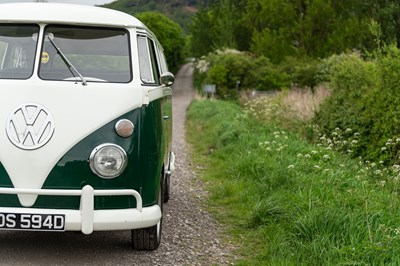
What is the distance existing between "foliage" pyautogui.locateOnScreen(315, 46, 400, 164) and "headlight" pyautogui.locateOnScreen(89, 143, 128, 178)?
5749 mm

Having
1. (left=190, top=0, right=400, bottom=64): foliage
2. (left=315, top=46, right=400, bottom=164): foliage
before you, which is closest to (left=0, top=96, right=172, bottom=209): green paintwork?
(left=315, top=46, right=400, bottom=164): foliage

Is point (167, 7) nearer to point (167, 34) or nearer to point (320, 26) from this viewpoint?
point (167, 34)

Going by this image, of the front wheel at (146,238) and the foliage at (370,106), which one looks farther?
the foliage at (370,106)

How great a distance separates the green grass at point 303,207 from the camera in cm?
468

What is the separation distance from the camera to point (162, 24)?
228ft

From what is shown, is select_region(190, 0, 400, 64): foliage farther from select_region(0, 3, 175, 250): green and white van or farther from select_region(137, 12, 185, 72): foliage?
select_region(0, 3, 175, 250): green and white van

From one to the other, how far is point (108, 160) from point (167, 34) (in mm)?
65747

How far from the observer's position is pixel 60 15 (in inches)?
194

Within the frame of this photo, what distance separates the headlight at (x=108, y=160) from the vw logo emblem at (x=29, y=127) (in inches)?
15.7

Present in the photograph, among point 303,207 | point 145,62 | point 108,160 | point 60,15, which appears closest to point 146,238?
point 108,160

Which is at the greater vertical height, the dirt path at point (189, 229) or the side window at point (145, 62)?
the side window at point (145, 62)

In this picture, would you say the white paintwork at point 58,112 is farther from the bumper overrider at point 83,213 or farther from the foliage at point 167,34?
the foliage at point 167,34

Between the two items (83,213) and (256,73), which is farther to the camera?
(256,73)

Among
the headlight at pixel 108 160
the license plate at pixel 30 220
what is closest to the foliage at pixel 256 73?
the headlight at pixel 108 160
